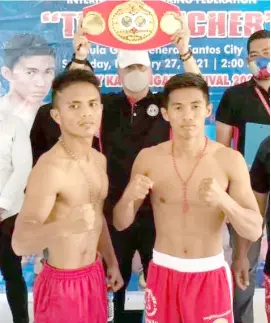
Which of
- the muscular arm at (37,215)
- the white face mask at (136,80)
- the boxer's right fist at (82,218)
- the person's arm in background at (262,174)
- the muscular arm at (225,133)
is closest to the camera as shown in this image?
the boxer's right fist at (82,218)

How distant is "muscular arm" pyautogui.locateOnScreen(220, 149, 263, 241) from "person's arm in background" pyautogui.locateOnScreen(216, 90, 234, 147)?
623 mm

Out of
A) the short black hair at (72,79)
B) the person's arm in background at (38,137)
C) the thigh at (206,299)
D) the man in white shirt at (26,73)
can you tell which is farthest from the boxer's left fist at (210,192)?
the man in white shirt at (26,73)

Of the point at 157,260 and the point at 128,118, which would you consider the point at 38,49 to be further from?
the point at 157,260

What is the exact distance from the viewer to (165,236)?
1.75m

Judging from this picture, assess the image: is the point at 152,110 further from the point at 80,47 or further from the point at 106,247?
the point at 106,247

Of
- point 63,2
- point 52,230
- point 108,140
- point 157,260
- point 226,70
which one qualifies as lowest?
point 157,260

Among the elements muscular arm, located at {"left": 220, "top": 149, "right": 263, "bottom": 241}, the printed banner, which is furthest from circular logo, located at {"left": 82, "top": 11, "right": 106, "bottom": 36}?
muscular arm, located at {"left": 220, "top": 149, "right": 263, "bottom": 241}

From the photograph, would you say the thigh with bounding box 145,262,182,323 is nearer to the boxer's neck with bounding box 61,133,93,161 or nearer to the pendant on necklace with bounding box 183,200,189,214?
the pendant on necklace with bounding box 183,200,189,214

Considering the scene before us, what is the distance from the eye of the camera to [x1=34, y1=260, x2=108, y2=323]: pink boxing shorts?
5.52 feet

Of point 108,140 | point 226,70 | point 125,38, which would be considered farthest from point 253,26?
point 108,140

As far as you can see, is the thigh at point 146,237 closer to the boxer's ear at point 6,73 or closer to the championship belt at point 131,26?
the championship belt at point 131,26

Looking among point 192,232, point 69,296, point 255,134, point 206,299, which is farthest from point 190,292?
point 255,134

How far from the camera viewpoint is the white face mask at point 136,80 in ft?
7.38

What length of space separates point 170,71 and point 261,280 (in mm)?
1253
